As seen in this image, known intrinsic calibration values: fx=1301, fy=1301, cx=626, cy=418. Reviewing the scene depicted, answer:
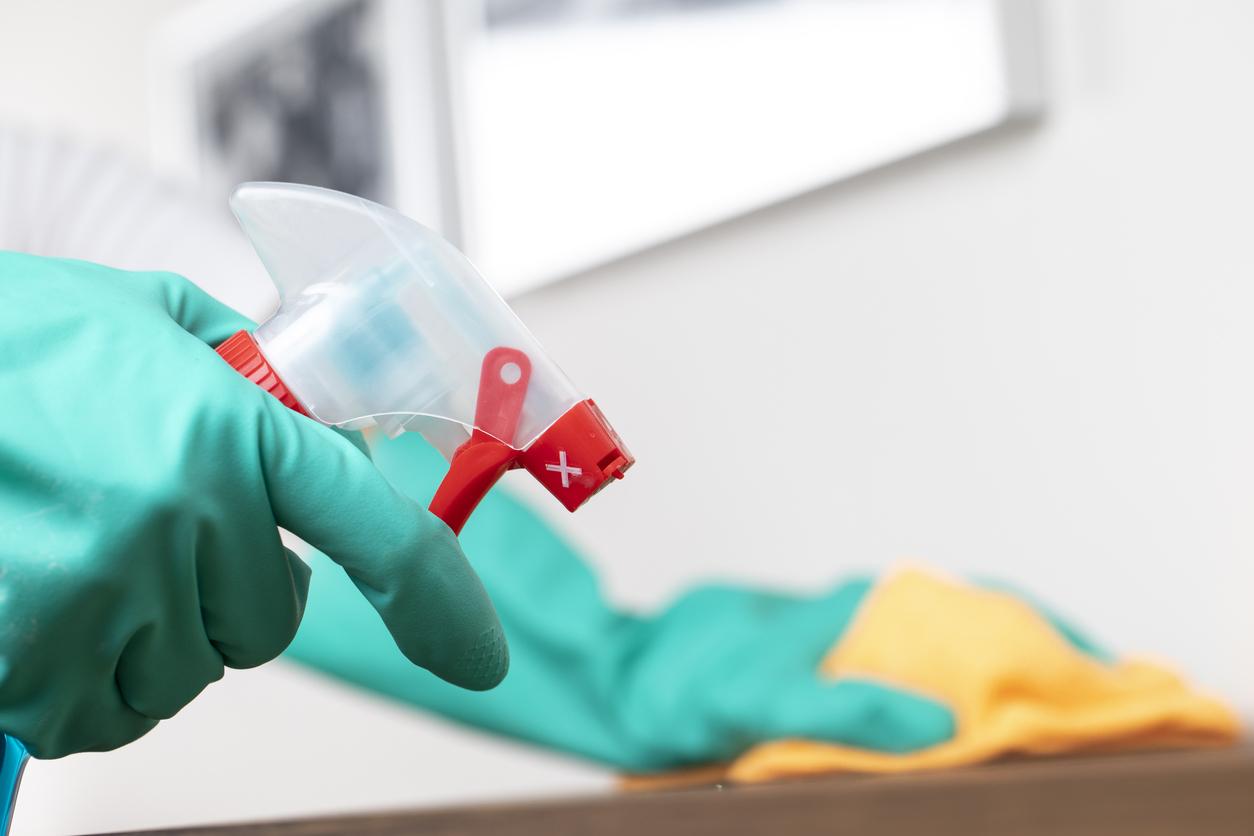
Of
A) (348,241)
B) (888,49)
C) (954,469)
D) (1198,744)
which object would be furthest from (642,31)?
(348,241)

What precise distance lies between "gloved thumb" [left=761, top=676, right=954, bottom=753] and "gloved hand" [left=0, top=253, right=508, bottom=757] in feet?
1.40

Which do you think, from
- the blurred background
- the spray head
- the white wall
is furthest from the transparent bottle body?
the white wall

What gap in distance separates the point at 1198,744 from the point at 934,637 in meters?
0.14

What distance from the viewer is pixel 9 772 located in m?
0.26

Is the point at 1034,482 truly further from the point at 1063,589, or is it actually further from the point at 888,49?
the point at 888,49

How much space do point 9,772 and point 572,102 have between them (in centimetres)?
102

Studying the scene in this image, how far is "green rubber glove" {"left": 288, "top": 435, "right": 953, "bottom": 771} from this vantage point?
0.68 metres

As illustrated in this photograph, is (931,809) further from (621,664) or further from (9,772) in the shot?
(621,664)

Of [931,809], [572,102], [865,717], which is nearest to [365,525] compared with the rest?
[931,809]

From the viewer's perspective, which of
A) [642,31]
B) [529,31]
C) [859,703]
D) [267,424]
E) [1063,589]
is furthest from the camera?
[529,31]

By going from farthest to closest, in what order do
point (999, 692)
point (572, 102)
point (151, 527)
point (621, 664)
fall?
point (572, 102), point (621, 664), point (999, 692), point (151, 527)

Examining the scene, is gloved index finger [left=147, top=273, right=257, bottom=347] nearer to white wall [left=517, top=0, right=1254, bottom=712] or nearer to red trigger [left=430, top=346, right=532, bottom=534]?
red trigger [left=430, top=346, right=532, bottom=534]

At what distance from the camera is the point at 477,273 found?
0.27m

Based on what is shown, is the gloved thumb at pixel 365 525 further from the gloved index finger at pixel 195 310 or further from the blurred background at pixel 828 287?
the blurred background at pixel 828 287
